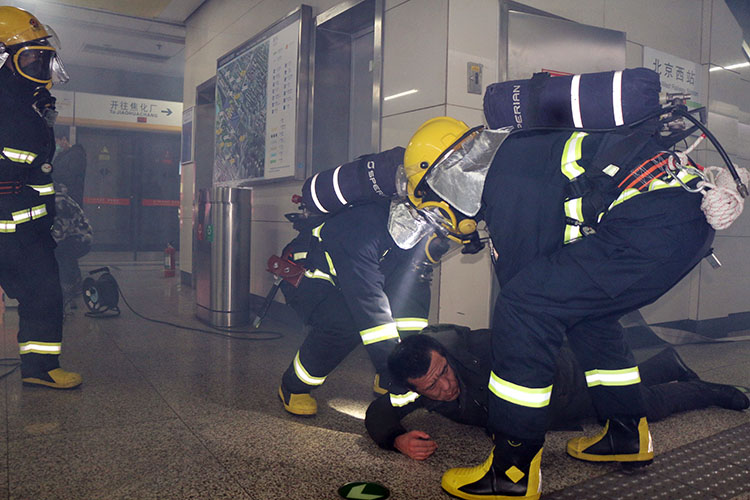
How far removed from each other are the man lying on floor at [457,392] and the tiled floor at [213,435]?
0.07 meters

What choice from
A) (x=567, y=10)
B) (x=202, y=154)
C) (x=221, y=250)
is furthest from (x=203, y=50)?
(x=567, y=10)

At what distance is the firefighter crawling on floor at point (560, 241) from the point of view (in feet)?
5.24

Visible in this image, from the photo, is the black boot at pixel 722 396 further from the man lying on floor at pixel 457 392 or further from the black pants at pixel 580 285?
the black pants at pixel 580 285

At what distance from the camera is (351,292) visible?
7.12ft

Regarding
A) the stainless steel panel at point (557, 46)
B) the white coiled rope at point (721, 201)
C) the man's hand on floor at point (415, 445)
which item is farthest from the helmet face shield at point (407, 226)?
the stainless steel panel at point (557, 46)

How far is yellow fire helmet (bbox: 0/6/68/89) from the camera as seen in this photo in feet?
9.00

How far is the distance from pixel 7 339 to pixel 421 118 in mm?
3204

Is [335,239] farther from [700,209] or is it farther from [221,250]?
[221,250]

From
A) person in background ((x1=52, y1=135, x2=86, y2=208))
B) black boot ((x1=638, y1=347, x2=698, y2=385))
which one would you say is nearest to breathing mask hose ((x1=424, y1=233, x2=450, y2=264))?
black boot ((x1=638, y1=347, x2=698, y2=385))

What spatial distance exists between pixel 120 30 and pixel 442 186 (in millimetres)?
7816

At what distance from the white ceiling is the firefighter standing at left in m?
4.45

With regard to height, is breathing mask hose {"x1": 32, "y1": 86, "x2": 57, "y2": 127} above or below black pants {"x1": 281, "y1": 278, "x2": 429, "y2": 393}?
above

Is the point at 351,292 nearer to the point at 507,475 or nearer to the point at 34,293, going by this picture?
the point at 507,475

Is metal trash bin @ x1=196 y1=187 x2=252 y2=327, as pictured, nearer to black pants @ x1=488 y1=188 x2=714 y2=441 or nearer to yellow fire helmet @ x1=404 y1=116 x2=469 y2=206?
yellow fire helmet @ x1=404 y1=116 x2=469 y2=206
